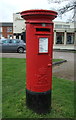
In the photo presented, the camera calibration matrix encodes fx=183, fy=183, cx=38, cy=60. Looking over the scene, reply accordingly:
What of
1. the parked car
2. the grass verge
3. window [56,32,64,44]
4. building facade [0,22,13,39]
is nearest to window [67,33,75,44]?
window [56,32,64,44]

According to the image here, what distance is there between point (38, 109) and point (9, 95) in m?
1.19

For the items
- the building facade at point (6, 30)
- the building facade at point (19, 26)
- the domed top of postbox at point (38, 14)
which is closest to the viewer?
the domed top of postbox at point (38, 14)

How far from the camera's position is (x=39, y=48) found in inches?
141

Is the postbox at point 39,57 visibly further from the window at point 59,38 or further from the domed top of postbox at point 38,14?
the window at point 59,38

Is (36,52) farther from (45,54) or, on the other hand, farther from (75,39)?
(75,39)

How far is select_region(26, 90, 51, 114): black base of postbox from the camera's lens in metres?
3.67

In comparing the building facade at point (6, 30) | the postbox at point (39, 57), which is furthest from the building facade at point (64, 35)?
the building facade at point (6, 30)

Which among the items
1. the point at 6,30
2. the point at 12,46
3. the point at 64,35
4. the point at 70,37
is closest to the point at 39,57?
the point at 12,46

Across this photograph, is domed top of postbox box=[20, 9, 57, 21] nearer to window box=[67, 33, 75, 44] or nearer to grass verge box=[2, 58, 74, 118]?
grass verge box=[2, 58, 74, 118]

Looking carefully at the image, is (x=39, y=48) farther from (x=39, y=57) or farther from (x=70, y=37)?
(x=70, y=37)

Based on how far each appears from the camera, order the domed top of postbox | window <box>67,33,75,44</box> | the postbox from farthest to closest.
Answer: window <box>67,33,75,44</box>
the postbox
the domed top of postbox

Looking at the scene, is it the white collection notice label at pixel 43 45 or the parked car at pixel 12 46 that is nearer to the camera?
the white collection notice label at pixel 43 45

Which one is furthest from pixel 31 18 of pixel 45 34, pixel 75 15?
pixel 75 15

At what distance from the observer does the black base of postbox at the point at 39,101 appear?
12.0 feet
